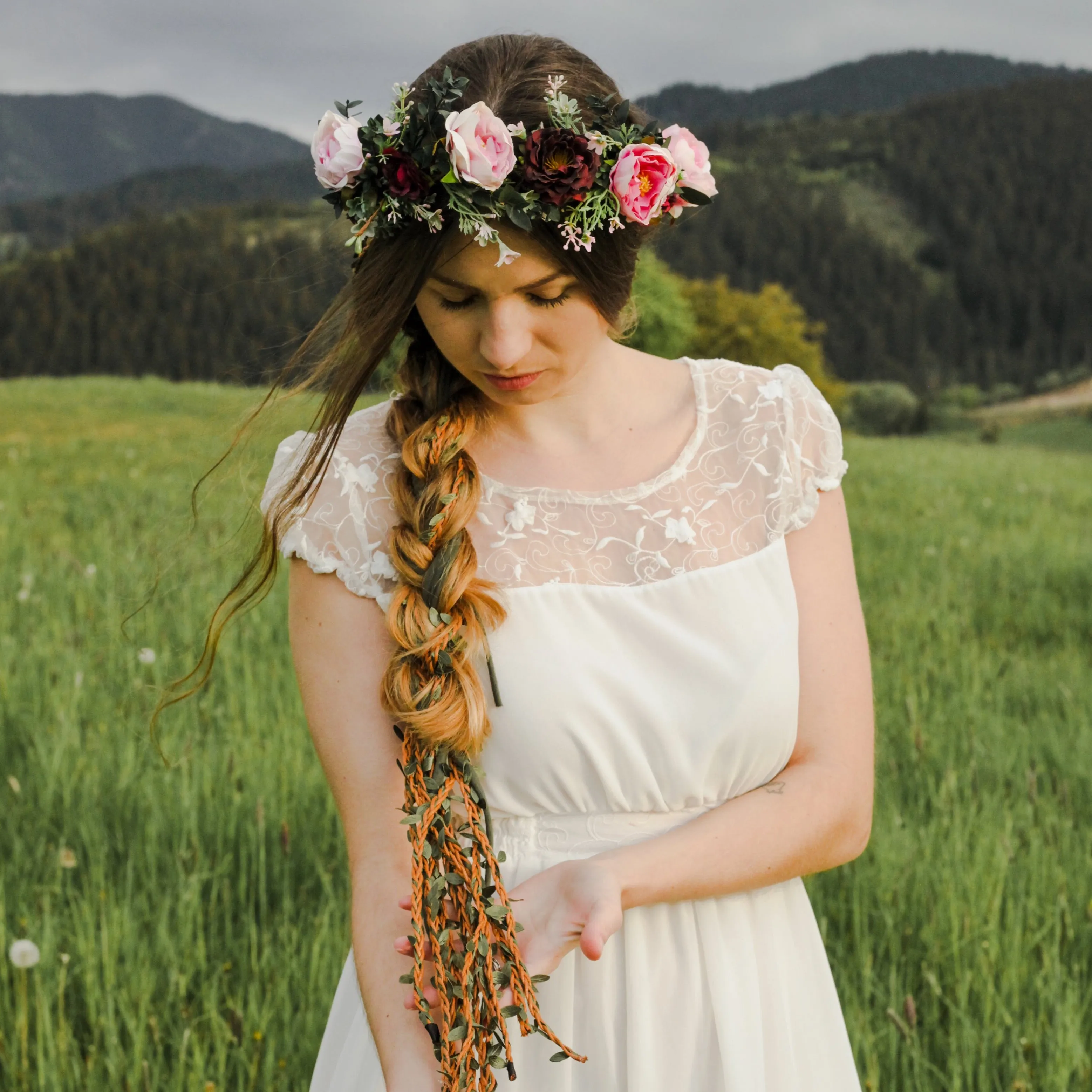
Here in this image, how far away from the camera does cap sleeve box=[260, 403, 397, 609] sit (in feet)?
5.77

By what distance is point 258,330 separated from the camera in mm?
41594

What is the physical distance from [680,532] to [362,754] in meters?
0.62

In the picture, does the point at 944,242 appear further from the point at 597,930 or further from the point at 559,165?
the point at 597,930

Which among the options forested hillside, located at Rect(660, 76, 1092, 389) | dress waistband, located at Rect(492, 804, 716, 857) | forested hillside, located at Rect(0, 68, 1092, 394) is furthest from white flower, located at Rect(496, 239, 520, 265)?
forested hillside, located at Rect(660, 76, 1092, 389)

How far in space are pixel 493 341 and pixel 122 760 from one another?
8.12ft

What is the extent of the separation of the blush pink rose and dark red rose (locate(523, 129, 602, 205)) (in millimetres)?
52

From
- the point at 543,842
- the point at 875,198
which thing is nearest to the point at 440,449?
the point at 543,842

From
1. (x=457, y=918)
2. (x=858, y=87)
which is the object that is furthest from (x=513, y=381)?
(x=858, y=87)

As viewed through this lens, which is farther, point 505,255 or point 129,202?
point 129,202

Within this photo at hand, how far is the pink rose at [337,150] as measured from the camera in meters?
1.73

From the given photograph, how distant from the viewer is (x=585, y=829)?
173cm

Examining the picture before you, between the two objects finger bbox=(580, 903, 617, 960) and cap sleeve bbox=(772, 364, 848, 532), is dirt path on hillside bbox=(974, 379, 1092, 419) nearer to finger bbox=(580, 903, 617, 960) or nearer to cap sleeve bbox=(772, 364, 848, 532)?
cap sleeve bbox=(772, 364, 848, 532)

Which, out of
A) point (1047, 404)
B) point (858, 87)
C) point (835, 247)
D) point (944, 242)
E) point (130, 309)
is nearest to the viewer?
point (130, 309)

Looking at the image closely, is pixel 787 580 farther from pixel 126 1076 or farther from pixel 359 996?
pixel 126 1076
